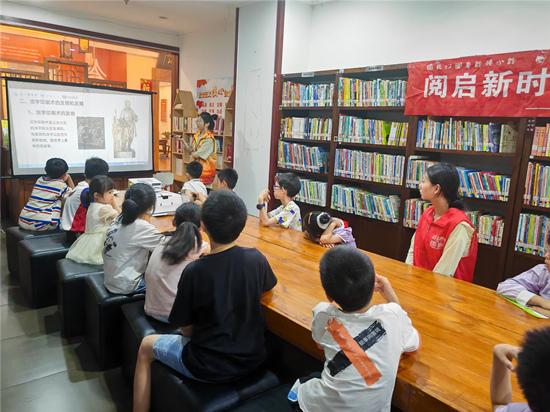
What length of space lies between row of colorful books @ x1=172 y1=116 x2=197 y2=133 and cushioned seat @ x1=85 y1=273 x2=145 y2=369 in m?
4.31

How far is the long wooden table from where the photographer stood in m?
1.11

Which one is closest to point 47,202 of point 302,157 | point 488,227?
point 302,157

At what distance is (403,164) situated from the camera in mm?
3607

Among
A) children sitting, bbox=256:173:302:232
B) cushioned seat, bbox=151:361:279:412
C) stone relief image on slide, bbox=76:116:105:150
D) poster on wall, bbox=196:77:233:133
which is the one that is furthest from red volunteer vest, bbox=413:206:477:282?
stone relief image on slide, bbox=76:116:105:150

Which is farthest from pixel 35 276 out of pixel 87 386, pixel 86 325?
pixel 87 386

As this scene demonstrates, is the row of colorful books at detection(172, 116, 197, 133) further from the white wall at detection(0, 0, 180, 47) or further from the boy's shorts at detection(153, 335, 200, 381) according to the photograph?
the boy's shorts at detection(153, 335, 200, 381)

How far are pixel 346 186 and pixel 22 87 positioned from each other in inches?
147

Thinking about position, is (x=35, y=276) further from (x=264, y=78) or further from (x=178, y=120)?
(x=178, y=120)

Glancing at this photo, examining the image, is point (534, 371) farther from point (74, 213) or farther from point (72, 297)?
point (74, 213)

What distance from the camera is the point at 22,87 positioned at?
446 centimetres

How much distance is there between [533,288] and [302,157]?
9.78 feet

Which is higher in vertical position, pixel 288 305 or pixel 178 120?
pixel 178 120

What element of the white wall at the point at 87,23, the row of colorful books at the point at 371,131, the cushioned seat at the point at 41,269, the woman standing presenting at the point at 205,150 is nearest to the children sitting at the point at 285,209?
the row of colorful books at the point at 371,131

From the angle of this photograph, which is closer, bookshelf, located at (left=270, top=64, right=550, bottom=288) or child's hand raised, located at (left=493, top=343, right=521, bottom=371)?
child's hand raised, located at (left=493, top=343, right=521, bottom=371)
